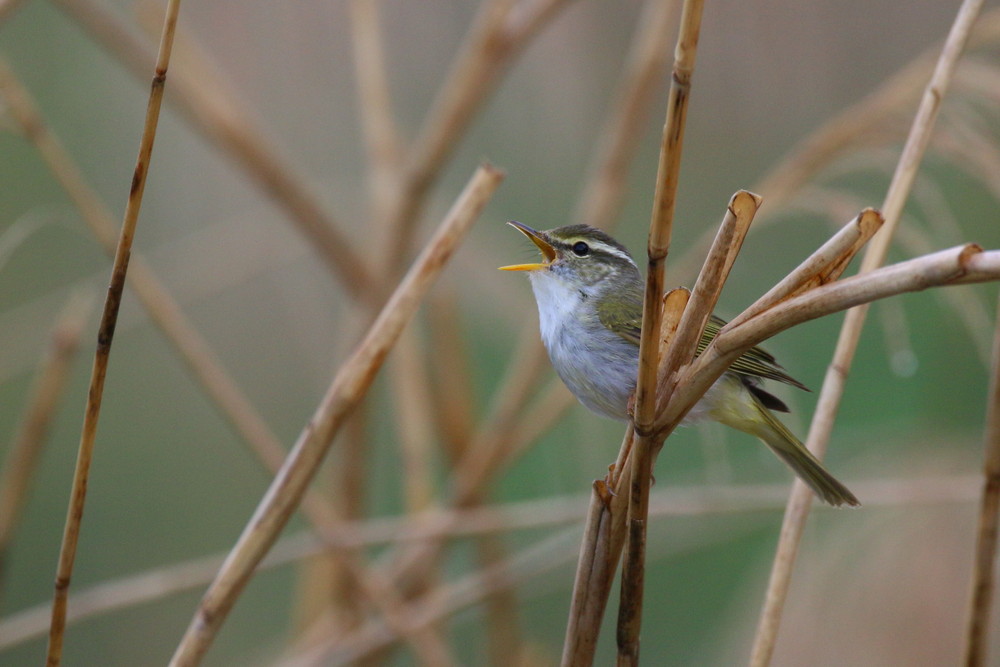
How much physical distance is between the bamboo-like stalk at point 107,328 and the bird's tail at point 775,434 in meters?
1.21

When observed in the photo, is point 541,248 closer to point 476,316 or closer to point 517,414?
point 517,414

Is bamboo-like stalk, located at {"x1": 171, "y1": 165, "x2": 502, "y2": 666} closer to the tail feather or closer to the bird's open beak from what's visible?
the tail feather

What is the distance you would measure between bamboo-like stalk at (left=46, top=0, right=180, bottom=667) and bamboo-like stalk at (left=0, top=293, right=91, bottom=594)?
3.07 feet

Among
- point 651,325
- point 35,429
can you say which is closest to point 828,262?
point 651,325

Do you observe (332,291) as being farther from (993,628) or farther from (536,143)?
(993,628)

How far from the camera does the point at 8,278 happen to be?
4.87 metres

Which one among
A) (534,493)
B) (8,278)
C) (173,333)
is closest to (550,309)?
(173,333)

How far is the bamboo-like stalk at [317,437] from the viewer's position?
121cm

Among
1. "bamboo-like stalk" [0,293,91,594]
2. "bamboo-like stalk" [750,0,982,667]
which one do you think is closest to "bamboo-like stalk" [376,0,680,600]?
"bamboo-like stalk" [0,293,91,594]

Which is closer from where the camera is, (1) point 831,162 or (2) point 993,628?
(1) point 831,162

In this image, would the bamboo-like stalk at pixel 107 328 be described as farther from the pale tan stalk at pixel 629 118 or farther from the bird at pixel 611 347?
the pale tan stalk at pixel 629 118

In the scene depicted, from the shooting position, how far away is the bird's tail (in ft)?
5.57

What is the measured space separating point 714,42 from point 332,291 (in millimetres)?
2043

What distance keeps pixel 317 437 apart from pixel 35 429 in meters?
1.07
